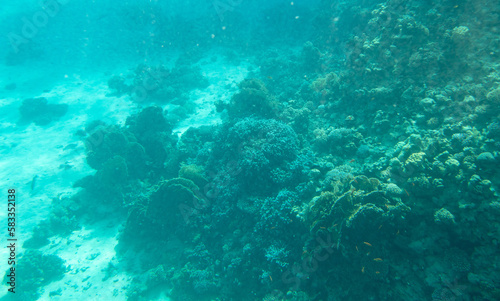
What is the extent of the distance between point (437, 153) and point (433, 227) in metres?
2.04

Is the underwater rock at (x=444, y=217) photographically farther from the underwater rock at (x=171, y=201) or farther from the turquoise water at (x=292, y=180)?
the underwater rock at (x=171, y=201)

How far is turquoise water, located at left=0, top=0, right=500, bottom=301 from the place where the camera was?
5453 millimetres

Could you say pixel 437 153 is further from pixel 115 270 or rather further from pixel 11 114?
pixel 11 114

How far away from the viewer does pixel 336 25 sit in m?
18.2

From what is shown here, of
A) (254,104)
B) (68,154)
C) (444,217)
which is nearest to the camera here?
(444,217)

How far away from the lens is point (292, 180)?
27.4ft

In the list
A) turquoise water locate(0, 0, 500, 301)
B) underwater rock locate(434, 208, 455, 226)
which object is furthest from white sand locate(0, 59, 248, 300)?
underwater rock locate(434, 208, 455, 226)

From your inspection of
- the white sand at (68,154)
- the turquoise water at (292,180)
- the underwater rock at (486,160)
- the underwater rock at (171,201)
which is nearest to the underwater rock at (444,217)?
the turquoise water at (292,180)

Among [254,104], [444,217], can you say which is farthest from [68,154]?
[444,217]

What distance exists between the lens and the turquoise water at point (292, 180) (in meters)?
5.45

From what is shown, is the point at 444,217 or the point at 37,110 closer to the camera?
the point at 444,217

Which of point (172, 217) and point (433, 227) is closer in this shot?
point (433, 227)

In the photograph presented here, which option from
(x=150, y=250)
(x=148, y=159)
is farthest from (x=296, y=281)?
(x=148, y=159)

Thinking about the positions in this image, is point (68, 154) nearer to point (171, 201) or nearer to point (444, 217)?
point (171, 201)
